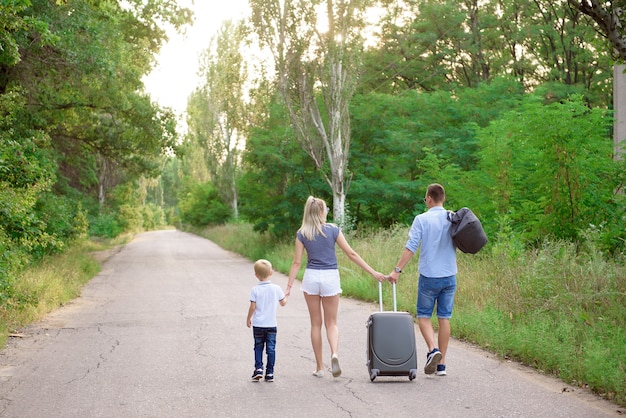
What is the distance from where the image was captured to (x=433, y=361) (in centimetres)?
713

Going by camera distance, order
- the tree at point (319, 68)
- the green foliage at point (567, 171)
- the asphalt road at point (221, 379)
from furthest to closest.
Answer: the tree at point (319, 68)
the green foliage at point (567, 171)
the asphalt road at point (221, 379)

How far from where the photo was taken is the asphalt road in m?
5.98

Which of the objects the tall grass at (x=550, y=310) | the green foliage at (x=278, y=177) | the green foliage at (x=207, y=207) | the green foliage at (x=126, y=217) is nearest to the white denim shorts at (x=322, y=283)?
the tall grass at (x=550, y=310)

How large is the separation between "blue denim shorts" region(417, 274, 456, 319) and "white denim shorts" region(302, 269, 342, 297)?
91cm

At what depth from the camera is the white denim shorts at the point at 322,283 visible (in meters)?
7.26

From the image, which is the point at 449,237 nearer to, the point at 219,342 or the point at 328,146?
the point at 219,342

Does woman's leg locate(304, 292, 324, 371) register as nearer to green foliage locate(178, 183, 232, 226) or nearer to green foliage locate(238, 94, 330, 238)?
green foliage locate(238, 94, 330, 238)

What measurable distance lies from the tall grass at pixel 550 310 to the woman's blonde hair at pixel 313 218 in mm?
2853

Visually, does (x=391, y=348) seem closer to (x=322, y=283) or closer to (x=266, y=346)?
(x=322, y=283)

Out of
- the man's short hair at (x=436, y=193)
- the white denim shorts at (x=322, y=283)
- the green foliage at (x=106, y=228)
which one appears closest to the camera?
the white denim shorts at (x=322, y=283)

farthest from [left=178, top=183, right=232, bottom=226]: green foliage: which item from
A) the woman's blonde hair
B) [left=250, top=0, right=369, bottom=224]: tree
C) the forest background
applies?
the woman's blonde hair

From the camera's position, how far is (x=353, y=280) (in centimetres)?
1569

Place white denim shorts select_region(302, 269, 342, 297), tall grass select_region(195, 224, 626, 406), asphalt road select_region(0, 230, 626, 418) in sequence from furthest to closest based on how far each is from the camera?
white denim shorts select_region(302, 269, 342, 297), tall grass select_region(195, 224, 626, 406), asphalt road select_region(0, 230, 626, 418)

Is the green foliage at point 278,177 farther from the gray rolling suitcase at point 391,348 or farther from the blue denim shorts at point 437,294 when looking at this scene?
the gray rolling suitcase at point 391,348
